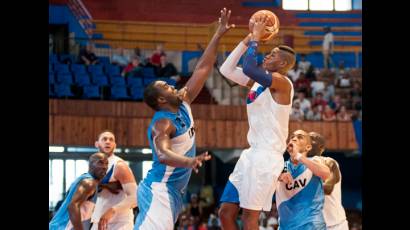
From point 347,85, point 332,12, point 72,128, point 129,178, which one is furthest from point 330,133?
point 129,178

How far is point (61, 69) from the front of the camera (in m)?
19.7

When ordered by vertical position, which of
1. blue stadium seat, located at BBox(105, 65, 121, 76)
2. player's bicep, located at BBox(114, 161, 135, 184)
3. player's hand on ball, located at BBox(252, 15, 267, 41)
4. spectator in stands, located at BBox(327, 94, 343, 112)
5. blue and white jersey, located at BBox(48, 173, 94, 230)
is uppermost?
blue stadium seat, located at BBox(105, 65, 121, 76)

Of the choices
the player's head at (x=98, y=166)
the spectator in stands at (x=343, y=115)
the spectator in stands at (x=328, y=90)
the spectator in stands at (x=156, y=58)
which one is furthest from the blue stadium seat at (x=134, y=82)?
the player's head at (x=98, y=166)

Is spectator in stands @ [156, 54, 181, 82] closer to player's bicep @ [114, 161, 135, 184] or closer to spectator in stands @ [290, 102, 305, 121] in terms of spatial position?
spectator in stands @ [290, 102, 305, 121]

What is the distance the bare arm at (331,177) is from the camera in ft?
30.5

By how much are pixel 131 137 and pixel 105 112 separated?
75 centimetres

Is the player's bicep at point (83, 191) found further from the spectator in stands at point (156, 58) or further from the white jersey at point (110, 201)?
the spectator in stands at point (156, 58)

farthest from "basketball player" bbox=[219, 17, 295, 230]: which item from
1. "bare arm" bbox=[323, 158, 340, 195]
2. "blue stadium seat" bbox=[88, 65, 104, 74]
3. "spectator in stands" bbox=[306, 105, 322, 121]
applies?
"blue stadium seat" bbox=[88, 65, 104, 74]

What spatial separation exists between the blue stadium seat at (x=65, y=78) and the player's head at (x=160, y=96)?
11798 mm

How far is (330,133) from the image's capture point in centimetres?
1923

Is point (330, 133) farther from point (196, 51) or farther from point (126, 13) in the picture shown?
point (126, 13)

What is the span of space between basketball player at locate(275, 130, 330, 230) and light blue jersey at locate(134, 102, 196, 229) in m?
1.22

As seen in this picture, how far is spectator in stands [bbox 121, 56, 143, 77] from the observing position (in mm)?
20052
